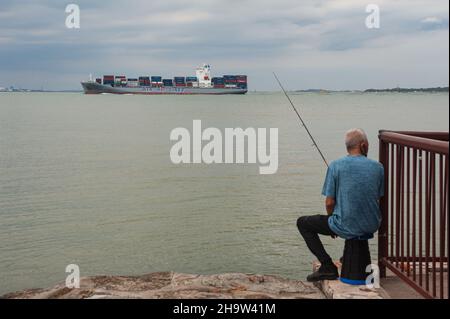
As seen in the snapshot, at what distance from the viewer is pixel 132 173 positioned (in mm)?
21891

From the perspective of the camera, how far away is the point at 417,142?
14.0ft

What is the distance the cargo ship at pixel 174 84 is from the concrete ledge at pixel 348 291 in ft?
501

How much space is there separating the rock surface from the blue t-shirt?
700mm

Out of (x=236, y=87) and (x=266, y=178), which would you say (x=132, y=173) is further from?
(x=236, y=87)

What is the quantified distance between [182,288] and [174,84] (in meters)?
158

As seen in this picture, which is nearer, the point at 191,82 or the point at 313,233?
the point at 313,233

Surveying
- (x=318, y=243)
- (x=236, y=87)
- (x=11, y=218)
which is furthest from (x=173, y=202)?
(x=236, y=87)

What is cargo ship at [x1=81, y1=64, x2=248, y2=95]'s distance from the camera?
160000mm

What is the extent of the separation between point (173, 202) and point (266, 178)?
18.8 ft

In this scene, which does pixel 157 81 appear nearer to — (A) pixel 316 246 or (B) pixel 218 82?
(B) pixel 218 82

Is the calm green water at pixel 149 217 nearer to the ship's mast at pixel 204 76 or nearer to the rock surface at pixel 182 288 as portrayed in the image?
the rock surface at pixel 182 288

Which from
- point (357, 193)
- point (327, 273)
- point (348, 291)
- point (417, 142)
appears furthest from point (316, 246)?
point (417, 142)

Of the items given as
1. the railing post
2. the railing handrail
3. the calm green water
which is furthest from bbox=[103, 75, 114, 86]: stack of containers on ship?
the railing handrail

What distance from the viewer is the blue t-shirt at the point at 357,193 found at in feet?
15.5
